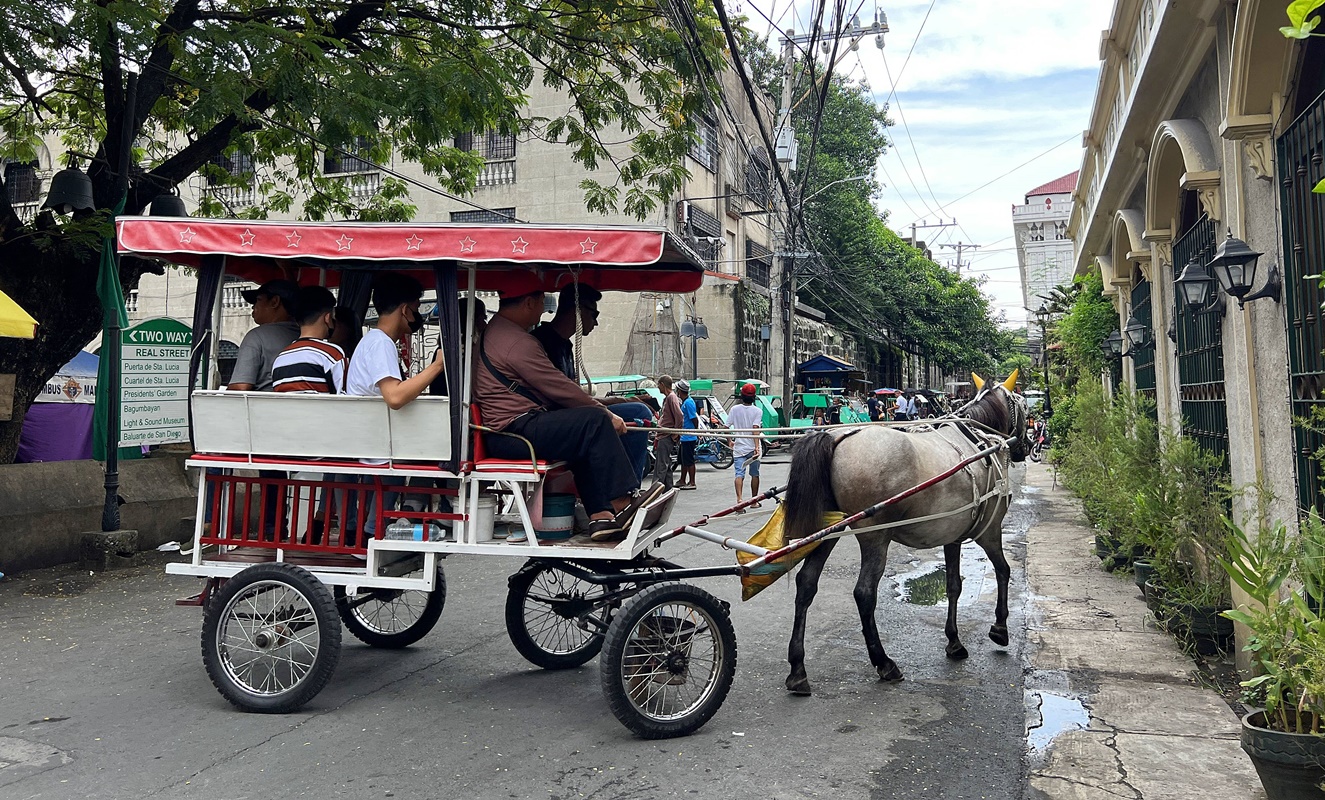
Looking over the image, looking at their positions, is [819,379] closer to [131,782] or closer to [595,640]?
[595,640]

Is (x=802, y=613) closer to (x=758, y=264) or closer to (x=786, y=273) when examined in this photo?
(x=786, y=273)

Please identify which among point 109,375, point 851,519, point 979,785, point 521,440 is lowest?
point 979,785

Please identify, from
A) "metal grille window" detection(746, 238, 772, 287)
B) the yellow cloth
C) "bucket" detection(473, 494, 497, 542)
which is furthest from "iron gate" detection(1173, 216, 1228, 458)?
"metal grille window" detection(746, 238, 772, 287)

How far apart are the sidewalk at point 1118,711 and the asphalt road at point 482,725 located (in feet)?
0.61

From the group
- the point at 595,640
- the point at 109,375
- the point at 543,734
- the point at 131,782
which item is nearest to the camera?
the point at 131,782

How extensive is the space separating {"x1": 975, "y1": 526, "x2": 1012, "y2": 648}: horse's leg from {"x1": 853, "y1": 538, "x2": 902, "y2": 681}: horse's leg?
1.05 metres

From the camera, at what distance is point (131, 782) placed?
3.94 meters

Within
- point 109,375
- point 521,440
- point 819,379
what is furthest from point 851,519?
point 819,379

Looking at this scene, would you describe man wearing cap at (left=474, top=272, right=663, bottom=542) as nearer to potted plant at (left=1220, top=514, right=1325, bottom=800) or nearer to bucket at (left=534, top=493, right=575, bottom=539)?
bucket at (left=534, top=493, right=575, bottom=539)

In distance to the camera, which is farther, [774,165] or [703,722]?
[774,165]

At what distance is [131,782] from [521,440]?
2227 mm

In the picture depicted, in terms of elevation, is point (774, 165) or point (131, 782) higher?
point (774, 165)

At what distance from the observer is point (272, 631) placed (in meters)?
4.76

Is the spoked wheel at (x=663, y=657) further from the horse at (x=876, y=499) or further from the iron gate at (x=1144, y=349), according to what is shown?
the iron gate at (x=1144, y=349)
